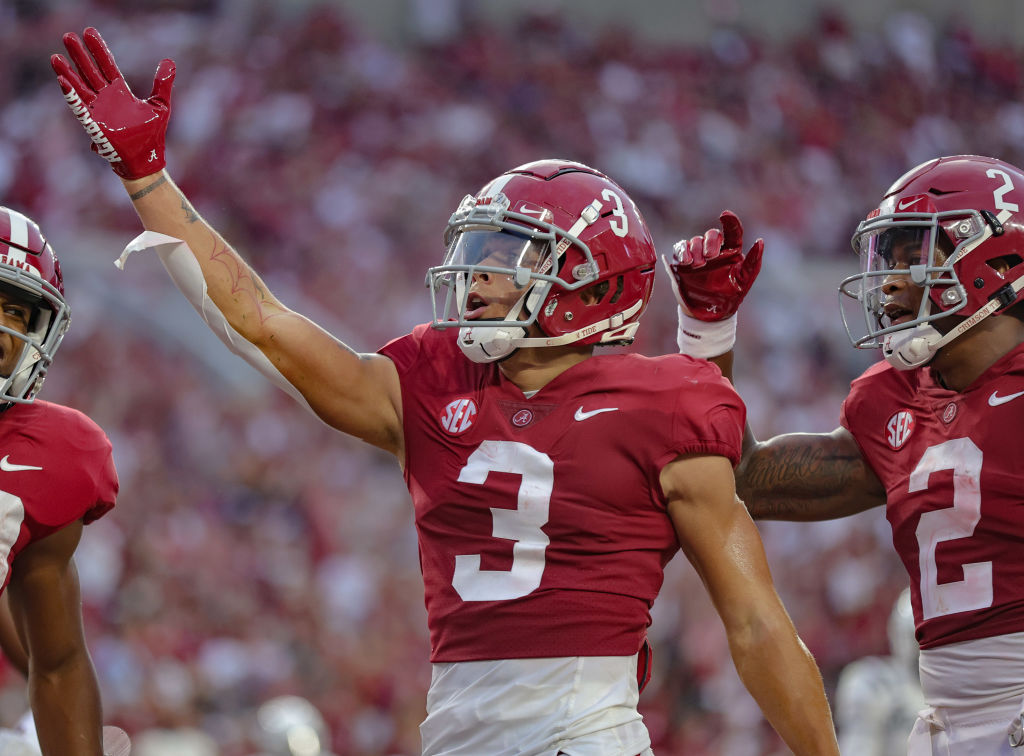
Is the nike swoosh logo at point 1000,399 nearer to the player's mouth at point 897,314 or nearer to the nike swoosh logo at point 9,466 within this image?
the player's mouth at point 897,314

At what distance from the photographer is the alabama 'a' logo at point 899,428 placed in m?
2.73

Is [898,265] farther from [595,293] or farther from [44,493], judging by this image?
[44,493]

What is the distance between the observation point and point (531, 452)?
2.32m

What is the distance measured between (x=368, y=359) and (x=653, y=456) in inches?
21.9

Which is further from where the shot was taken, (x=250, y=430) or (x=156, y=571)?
(x=250, y=430)

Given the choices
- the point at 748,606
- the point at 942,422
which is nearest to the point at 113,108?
the point at 748,606

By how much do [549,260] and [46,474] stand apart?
1014 millimetres

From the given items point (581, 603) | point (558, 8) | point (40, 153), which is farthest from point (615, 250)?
point (558, 8)

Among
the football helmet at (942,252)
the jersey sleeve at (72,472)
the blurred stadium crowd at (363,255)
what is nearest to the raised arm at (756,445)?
the football helmet at (942,252)

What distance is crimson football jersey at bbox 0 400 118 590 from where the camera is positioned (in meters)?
2.44

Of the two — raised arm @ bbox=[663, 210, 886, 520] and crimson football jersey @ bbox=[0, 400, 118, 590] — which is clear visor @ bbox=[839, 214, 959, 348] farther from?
crimson football jersey @ bbox=[0, 400, 118, 590]

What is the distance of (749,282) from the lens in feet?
9.49

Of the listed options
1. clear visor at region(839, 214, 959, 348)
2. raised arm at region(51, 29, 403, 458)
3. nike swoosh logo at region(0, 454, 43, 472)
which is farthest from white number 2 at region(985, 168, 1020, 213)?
nike swoosh logo at region(0, 454, 43, 472)

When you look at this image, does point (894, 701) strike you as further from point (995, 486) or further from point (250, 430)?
point (250, 430)
